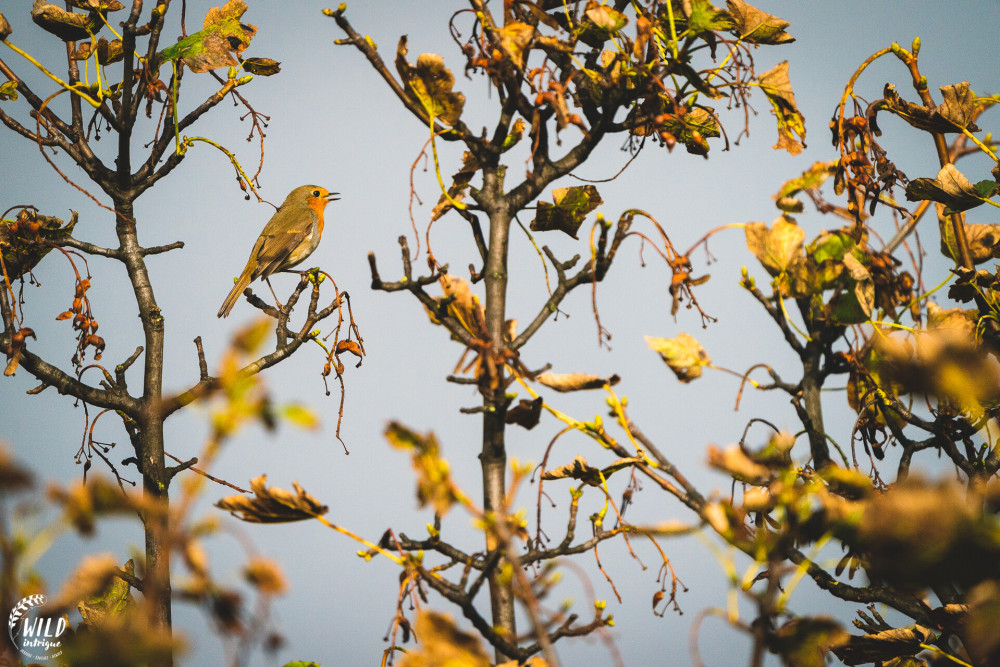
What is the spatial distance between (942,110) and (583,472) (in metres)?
0.52

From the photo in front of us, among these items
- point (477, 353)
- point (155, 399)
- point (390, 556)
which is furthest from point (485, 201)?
point (155, 399)

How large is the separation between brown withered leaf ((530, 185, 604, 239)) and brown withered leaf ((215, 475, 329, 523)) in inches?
16.1

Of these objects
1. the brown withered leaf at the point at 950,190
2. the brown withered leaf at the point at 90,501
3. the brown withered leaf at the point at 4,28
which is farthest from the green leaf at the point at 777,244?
the brown withered leaf at the point at 4,28

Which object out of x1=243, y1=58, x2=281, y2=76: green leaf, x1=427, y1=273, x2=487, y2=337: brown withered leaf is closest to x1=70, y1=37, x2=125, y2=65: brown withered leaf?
x1=243, y1=58, x2=281, y2=76: green leaf

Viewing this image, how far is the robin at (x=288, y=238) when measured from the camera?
7.08ft

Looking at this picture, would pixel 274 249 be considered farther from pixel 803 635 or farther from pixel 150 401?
pixel 803 635

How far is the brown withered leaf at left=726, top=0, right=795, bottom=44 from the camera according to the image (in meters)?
0.71

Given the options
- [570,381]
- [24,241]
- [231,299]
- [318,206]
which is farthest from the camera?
[318,206]

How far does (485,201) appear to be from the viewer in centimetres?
75

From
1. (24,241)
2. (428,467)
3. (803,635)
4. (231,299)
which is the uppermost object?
(231,299)

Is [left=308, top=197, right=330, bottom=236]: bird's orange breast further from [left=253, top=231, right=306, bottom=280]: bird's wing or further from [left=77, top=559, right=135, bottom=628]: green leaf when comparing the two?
[left=77, top=559, right=135, bottom=628]: green leaf

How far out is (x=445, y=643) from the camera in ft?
1.36

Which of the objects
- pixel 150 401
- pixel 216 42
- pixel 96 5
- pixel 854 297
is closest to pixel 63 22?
pixel 96 5

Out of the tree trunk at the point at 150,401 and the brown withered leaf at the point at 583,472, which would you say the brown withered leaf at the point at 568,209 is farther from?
the tree trunk at the point at 150,401
